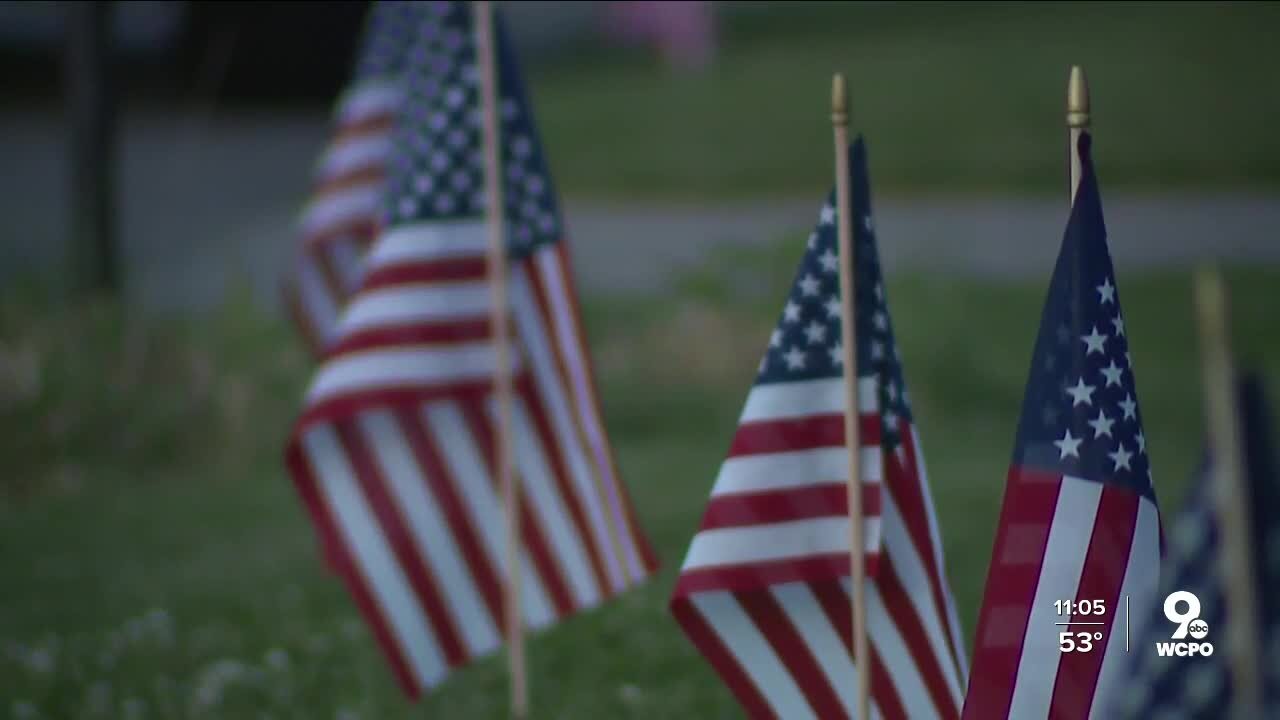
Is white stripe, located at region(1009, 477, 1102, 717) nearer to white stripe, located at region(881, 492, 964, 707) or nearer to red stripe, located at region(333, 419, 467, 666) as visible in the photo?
white stripe, located at region(881, 492, 964, 707)

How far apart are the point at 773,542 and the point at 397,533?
5.14 feet

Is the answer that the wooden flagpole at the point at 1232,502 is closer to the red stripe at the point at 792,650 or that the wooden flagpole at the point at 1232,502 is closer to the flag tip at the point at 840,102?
the flag tip at the point at 840,102

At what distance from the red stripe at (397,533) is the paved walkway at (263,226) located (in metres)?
9.87

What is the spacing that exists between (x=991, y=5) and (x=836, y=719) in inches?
1178

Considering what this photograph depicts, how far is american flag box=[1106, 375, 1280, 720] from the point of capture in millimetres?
2959

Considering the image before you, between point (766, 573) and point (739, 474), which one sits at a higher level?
point (739, 474)

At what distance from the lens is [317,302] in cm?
753

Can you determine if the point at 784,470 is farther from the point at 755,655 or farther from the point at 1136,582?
the point at 1136,582

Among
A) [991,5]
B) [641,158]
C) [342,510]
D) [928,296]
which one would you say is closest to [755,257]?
[928,296]

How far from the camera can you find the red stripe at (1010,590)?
3.94 m

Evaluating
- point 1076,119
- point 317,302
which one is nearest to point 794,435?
point 1076,119

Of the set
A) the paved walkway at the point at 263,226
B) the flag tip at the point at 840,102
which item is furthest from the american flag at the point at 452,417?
the paved walkway at the point at 263,226

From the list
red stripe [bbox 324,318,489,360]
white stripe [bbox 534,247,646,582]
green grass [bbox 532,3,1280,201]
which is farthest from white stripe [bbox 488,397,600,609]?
green grass [bbox 532,3,1280,201]

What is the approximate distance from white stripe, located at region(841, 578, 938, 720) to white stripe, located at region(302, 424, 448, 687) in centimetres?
163
